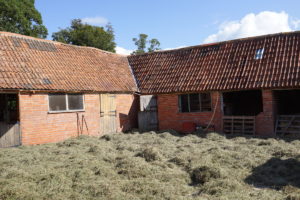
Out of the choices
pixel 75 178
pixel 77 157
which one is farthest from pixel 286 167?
pixel 77 157

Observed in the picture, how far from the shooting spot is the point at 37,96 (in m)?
13.7

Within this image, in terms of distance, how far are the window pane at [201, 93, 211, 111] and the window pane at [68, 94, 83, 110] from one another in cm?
664

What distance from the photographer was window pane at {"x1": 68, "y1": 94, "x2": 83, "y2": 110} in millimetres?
15172

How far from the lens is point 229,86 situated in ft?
51.8

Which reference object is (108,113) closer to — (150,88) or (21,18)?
(150,88)

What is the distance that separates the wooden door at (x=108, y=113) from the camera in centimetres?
1681

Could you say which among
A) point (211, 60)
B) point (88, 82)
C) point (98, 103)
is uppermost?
point (211, 60)

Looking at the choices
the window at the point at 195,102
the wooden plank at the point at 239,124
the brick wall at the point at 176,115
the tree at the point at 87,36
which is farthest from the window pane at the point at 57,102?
the tree at the point at 87,36

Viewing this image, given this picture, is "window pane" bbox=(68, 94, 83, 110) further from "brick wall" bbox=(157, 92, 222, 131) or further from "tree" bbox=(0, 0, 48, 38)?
"tree" bbox=(0, 0, 48, 38)

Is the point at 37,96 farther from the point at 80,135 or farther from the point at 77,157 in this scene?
the point at 77,157

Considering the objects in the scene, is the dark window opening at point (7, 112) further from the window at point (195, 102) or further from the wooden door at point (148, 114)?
the window at point (195, 102)

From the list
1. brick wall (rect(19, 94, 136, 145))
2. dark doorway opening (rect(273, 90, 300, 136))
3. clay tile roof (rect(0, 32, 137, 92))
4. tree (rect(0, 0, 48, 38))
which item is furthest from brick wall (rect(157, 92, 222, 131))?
tree (rect(0, 0, 48, 38))

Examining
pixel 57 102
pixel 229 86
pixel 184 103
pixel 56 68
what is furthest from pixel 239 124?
pixel 56 68

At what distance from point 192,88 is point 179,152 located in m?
6.70
